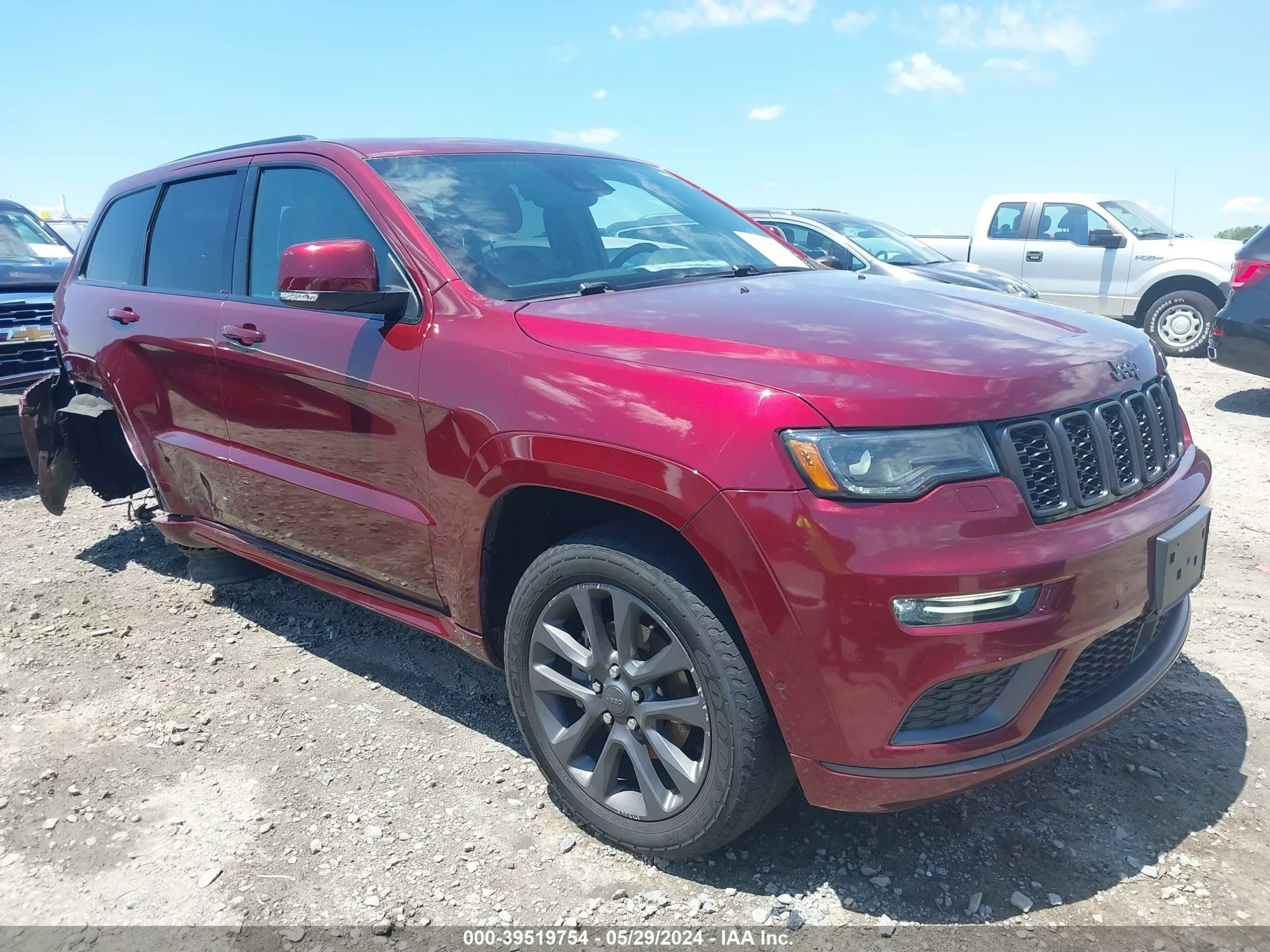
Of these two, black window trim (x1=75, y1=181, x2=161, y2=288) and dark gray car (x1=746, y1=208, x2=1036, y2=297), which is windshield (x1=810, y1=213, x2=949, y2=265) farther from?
black window trim (x1=75, y1=181, x2=161, y2=288)

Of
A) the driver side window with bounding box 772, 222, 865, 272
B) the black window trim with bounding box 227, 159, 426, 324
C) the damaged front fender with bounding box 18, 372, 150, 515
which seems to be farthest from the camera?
the driver side window with bounding box 772, 222, 865, 272

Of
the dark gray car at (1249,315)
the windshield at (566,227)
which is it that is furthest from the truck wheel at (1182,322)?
the windshield at (566,227)

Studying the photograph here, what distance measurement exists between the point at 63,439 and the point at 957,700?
4.47 meters

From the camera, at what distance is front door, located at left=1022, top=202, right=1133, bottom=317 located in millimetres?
11750

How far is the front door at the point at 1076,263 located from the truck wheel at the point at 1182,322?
49 cm

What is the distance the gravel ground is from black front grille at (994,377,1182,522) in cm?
91

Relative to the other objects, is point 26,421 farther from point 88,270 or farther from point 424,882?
point 424,882

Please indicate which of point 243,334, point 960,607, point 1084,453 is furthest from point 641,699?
point 243,334

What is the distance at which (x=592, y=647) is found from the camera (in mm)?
2496

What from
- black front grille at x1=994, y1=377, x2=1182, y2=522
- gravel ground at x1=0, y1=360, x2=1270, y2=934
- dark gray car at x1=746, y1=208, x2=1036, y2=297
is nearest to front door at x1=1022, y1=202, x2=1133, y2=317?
dark gray car at x1=746, y1=208, x2=1036, y2=297

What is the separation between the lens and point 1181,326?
440 inches

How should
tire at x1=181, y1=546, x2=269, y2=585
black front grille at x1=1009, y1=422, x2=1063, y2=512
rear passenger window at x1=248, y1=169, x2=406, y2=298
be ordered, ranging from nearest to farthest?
black front grille at x1=1009, y1=422, x2=1063, y2=512
rear passenger window at x1=248, y1=169, x2=406, y2=298
tire at x1=181, y1=546, x2=269, y2=585

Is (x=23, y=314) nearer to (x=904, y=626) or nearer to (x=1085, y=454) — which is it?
(x=904, y=626)

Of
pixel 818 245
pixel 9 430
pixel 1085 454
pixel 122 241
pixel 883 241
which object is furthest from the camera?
pixel 883 241
